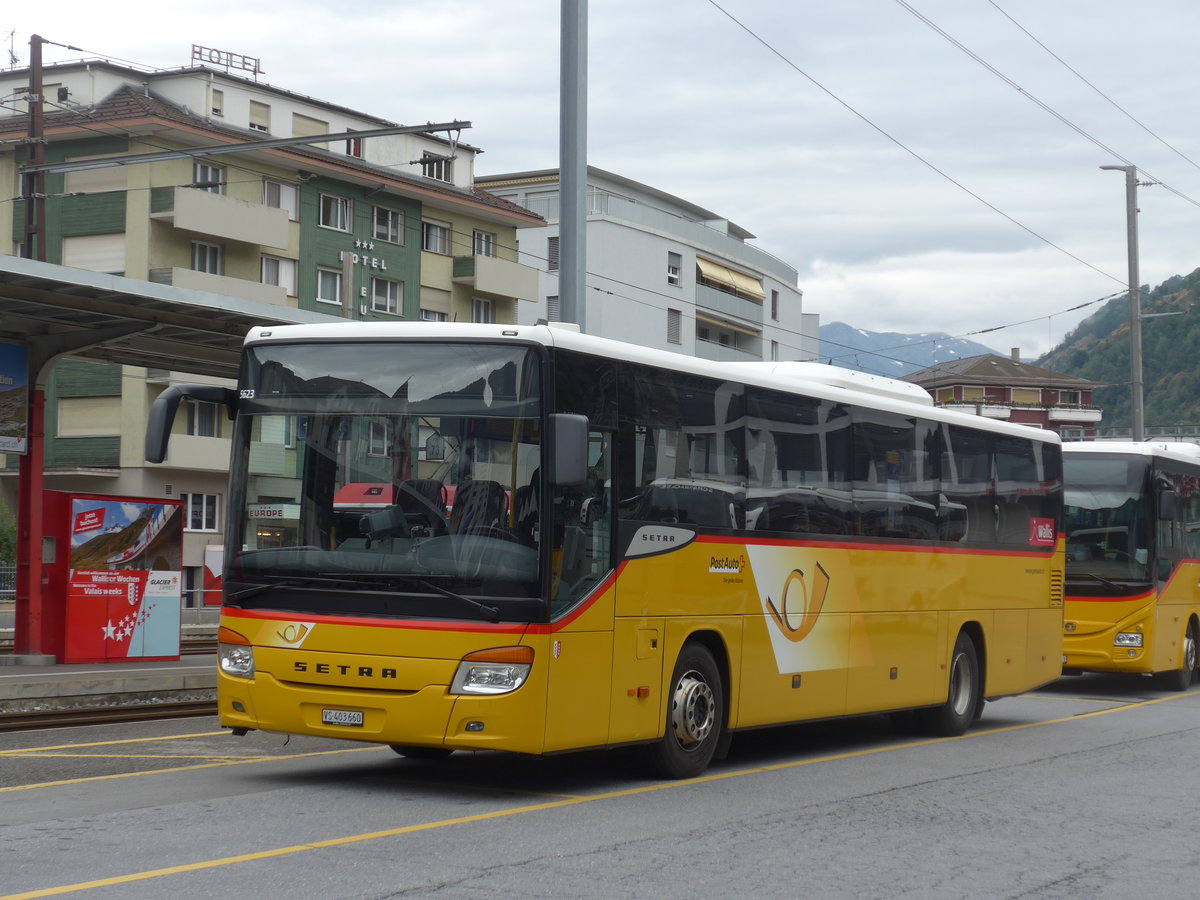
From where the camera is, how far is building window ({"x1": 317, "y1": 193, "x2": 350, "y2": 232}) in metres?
55.3

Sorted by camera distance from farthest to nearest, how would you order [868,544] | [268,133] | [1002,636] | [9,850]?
[268,133] < [1002,636] < [868,544] < [9,850]

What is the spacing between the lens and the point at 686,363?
452 inches

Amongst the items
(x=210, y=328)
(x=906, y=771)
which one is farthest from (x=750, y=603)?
(x=210, y=328)

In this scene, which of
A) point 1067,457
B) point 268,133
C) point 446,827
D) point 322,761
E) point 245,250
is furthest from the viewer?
point 268,133

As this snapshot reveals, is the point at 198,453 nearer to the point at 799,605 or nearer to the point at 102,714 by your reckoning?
the point at 102,714

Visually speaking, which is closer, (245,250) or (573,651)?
(573,651)

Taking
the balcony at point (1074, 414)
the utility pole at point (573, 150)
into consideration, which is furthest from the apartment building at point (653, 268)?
the utility pole at point (573, 150)

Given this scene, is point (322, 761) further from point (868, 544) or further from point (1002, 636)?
point (1002, 636)

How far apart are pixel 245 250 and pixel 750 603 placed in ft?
138

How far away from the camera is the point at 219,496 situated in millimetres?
53406

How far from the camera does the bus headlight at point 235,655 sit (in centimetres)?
1028

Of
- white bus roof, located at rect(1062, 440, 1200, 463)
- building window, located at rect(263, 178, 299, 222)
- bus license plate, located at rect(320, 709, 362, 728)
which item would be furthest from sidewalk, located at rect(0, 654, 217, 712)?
building window, located at rect(263, 178, 299, 222)

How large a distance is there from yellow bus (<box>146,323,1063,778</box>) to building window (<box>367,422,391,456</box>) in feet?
0.10

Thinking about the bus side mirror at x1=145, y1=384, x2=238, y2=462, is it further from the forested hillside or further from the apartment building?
the forested hillside
